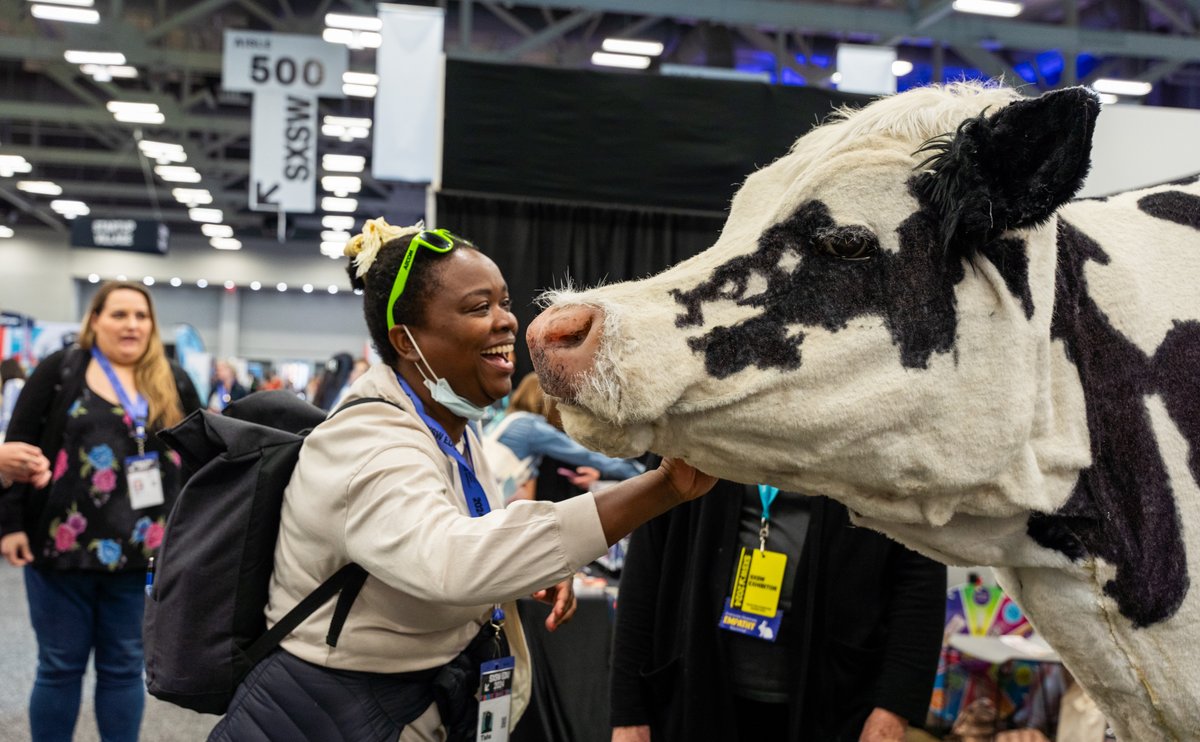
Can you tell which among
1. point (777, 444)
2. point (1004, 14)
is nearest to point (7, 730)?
point (777, 444)

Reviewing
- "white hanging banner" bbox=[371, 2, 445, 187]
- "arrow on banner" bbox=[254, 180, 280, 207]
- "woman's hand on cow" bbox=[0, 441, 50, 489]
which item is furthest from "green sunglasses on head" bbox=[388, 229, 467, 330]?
"arrow on banner" bbox=[254, 180, 280, 207]

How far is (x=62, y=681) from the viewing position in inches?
125

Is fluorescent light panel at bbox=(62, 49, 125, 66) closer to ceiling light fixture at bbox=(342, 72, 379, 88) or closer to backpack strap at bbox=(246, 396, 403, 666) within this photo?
ceiling light fixture at bbox=(342, 72, 379, 88)

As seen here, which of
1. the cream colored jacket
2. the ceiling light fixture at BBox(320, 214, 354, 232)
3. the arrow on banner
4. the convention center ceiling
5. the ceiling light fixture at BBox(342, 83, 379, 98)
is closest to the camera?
the cream colored jacket

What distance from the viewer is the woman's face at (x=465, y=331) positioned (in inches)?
72.4

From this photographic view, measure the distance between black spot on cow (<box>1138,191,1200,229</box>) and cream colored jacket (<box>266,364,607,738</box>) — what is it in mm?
710

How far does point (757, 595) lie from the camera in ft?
6.73

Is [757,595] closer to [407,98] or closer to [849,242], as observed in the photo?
[849,242]

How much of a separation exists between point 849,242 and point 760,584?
126 centimetres

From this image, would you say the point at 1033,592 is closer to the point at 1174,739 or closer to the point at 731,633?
the point at 1174,739

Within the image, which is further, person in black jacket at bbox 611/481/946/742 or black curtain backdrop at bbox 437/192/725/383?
black curtain backdrop at bbox 437/192/725/383

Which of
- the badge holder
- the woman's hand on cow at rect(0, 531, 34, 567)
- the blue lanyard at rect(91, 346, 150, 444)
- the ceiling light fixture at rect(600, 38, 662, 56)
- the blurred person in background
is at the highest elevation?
the ceiling light fixture at rect(600, 38, 662, 56)

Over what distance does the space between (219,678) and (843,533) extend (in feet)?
3.68

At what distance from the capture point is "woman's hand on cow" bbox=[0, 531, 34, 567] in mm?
3117
